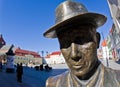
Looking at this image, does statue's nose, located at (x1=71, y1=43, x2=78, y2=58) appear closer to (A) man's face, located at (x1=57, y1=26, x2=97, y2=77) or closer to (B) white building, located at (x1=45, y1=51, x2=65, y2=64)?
(A) man's face, located at (x1=57, y1=26, x2=97, y2=77)

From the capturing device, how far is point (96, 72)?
1.63 metres

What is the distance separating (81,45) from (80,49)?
23mm

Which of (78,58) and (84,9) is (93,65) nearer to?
(78,58)

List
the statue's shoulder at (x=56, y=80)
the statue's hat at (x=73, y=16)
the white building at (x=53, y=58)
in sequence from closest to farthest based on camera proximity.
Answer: the statue's hat at (x=73, y=16) → the statue's shoulder at (x=56, y=80) → the white building at (x=53, y=58)

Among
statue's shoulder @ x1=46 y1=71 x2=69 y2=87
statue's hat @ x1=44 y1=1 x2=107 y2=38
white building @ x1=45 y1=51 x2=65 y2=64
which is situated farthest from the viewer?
white building @ x1=45 y1=51 x2=65 y2=64

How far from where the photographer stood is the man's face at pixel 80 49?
5.23 ft

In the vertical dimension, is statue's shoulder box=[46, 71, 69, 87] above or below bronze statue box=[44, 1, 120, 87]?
below

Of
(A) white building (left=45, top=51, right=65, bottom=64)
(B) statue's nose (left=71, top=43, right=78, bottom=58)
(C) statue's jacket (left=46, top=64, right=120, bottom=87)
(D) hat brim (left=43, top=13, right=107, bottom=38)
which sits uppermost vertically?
(A) white building (left=45, top=51, right=65, bottom=64)

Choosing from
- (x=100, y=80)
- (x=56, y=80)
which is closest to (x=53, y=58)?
(x=56, y=80)

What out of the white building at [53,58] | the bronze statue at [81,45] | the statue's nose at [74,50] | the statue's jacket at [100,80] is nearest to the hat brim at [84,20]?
the bronze statue at [81,45]

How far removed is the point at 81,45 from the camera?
161 centimetres

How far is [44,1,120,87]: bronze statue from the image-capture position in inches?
62.6

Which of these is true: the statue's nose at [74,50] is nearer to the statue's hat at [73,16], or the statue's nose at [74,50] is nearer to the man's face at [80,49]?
the man's face at [80,49]

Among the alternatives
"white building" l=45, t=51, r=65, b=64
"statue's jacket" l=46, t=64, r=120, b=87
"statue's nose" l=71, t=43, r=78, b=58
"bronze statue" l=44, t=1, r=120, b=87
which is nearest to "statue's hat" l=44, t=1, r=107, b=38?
"bronze statue" l=44, t=1, r=120, b=87
